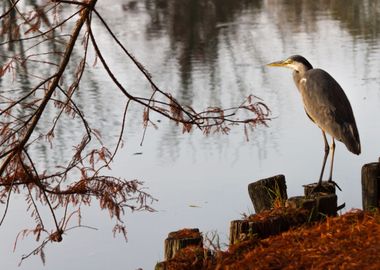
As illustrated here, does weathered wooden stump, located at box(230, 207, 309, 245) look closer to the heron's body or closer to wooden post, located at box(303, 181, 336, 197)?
wooden post, located at box(303, 181, 336, 197)

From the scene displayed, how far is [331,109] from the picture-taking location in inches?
285

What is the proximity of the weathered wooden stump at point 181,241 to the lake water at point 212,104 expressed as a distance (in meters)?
2.76

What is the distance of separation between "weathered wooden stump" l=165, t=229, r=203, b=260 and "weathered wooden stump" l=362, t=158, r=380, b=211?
128cm

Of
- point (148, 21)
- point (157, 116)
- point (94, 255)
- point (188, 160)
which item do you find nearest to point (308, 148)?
point (188, 160)

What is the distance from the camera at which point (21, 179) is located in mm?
5207

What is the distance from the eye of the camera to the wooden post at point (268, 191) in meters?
6.01

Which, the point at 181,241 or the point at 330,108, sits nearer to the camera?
the point at 181,241

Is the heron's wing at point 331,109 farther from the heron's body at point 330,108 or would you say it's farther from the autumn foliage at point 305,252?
the autumn foliage at point 305,252

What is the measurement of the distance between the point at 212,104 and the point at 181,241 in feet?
25.3

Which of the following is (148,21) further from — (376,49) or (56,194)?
(56,194)

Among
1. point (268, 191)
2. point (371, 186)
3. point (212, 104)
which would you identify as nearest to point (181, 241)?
point (268, 191)

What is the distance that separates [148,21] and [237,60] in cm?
509

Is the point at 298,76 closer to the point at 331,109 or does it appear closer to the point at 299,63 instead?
the point at 299,63

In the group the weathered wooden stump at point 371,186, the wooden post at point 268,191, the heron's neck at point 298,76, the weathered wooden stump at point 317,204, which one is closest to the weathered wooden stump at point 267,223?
the weathered wooden stump at point 317,204
